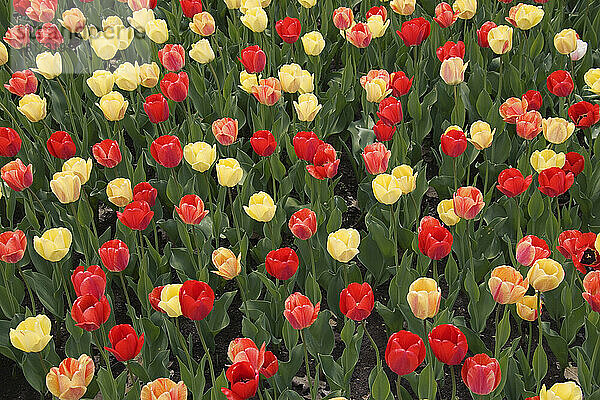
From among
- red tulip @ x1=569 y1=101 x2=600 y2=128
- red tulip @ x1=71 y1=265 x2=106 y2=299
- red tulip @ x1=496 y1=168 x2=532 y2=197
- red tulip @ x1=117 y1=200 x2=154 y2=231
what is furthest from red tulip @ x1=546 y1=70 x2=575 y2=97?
red tulip @ x1=71 y1=265 x2=106 y2=299

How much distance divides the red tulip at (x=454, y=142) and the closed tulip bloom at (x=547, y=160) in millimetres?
219

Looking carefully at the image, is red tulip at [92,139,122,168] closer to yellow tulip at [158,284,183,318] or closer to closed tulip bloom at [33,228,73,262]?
closed tulip bloom at [33,228,73,262]

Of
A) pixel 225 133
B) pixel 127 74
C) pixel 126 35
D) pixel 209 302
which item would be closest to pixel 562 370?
pixel 209 302

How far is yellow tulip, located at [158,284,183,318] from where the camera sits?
184 cm

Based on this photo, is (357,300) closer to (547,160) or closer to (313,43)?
(547,160)

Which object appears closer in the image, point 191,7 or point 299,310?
point 299,310

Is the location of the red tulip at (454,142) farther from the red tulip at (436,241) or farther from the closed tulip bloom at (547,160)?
the red tulip at (436,241)

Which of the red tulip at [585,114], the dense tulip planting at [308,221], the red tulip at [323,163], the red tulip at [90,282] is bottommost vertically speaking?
the dense tulip planting at [308,221]

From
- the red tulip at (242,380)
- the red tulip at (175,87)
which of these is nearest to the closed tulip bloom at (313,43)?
Result: the red tulip at (175,87)

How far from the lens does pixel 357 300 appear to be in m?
1.76

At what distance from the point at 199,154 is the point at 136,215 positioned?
0.41 m

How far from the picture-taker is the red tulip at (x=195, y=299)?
68.0 inches

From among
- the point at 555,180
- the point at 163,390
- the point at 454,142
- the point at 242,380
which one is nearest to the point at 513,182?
the point at 555,180

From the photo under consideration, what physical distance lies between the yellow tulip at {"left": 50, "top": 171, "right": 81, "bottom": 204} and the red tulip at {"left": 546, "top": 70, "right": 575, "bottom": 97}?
157 cm
